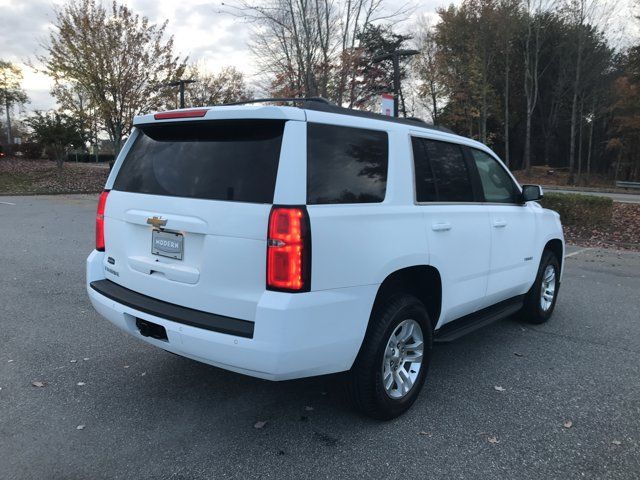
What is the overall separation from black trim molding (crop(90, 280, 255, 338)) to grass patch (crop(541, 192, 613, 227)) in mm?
11966

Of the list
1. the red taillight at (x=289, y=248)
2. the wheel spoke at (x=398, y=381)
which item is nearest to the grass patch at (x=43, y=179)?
the wheel spoke at (x=398, y=381)

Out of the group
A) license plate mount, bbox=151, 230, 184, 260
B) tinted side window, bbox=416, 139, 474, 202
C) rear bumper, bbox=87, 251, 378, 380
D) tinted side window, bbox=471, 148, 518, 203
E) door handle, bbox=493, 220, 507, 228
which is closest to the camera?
rear bumper, bbox=87, 251, 378, 380

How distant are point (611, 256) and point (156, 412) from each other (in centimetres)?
950

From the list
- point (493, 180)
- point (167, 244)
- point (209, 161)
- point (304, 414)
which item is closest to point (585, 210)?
point (493, 180)

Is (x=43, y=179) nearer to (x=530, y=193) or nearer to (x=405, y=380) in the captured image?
(x=530, y=193)

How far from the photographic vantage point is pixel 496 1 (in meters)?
30.1

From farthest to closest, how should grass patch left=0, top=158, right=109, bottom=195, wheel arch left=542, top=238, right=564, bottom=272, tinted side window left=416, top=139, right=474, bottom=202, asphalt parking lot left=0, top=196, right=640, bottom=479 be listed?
grass patch left=0, top=158, right=109, bottom=195 → wheel arch left=542, top=238, right=564, bottom=272 → tinted side window left=416, top=139, right=474, bottom=202 → asphalt parking lot left=0, top=196, right=640, bottom=479

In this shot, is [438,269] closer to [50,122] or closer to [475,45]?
[50,122]

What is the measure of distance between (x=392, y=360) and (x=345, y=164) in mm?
1289

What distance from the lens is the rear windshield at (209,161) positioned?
8.68 ft

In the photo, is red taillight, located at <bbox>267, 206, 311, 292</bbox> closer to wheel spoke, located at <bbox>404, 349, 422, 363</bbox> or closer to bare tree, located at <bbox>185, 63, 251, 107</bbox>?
wheel spoke, located at <bbox>404, 349, 422, 363</bbox>

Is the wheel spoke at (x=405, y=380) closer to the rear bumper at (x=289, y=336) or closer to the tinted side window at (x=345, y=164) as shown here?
the rear bumper at (x=289, y=336)

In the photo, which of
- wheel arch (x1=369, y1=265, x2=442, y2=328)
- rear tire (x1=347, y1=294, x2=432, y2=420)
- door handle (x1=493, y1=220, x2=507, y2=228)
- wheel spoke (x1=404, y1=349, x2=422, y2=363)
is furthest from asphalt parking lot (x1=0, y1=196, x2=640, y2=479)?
door handle (x1=493, y1=220, x2=507, y2=228)

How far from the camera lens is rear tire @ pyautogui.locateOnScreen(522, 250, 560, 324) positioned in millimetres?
5016
